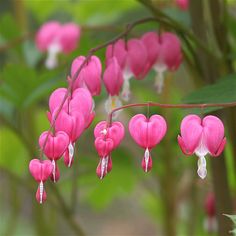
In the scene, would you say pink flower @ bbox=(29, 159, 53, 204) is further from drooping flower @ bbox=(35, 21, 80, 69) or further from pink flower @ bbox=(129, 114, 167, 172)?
drooping flower @ bbox=(35, 21, 80, 69)

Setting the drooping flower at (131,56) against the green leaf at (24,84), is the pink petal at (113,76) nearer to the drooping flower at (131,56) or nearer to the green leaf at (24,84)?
the drooping flower at (131,56)

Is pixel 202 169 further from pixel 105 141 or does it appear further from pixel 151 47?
pixel 151 47

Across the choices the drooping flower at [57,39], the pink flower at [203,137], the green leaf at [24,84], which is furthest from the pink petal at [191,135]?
the drooping flower at [57,39]

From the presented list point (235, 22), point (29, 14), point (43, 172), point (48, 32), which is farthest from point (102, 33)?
point (43, 172)

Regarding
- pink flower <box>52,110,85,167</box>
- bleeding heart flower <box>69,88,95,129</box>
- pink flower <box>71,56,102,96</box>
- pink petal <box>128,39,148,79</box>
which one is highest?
pink petal <box>128,39,148,79</box>

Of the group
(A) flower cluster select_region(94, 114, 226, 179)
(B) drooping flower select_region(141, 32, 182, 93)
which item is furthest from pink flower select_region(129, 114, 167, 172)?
(B) drooping flower select_region(141, 32, 182, 93)

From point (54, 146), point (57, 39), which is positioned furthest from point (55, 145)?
point (57, 39)
